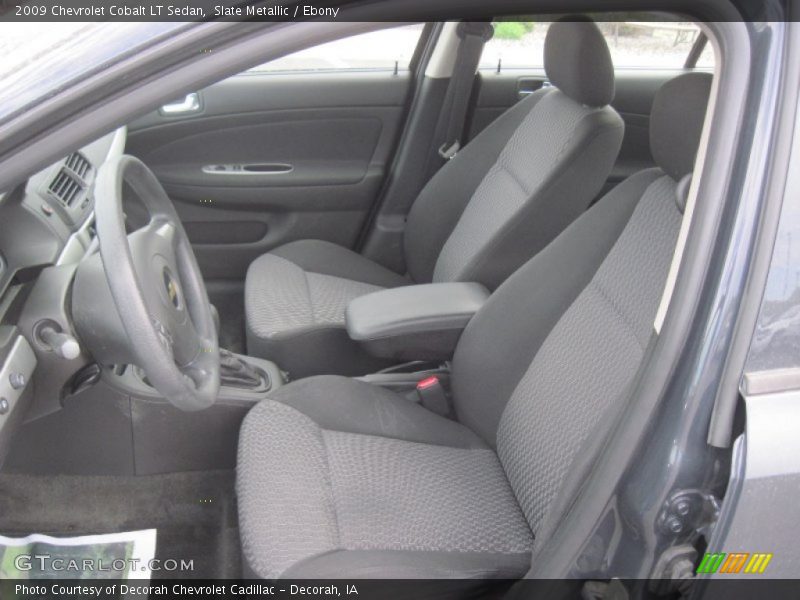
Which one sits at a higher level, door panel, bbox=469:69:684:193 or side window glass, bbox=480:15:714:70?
side window glass, bbox=480:15:714:70

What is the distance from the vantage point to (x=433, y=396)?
188 centimetres

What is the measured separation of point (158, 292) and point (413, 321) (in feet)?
2.14

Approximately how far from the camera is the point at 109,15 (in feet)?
3.19

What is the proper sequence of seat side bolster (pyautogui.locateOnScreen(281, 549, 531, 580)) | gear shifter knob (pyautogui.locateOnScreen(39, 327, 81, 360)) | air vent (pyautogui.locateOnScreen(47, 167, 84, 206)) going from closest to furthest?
seat side bolster (pyautogui.locateOnScreen(281, 549, 531, 580)), gear shifter knob (pyautogui.locateOnScreen(39, 327, 81, 360)), air vent (pyautogui.locateOnScreen(47, 167, 84, 206))

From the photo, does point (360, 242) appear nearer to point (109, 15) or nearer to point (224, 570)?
point (224, 570)

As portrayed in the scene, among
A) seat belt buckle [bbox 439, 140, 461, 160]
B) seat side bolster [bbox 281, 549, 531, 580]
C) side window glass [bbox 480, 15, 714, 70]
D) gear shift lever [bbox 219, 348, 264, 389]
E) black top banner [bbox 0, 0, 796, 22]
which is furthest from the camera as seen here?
seat belt buckle [bbox 439, 140, 461, 160]

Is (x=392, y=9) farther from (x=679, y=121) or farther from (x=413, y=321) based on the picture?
(x=413, y=321)

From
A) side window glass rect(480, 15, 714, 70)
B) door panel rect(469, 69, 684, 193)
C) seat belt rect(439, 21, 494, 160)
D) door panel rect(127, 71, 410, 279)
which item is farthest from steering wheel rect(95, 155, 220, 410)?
door panel rect(469, 69, 684, 193)

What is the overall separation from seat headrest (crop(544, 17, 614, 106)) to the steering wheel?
0.94m

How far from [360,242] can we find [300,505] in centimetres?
148

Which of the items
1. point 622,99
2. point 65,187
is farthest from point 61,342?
point 622,99

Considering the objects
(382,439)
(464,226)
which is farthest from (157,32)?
(464,226)

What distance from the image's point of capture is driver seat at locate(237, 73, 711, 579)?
1337 millimetres

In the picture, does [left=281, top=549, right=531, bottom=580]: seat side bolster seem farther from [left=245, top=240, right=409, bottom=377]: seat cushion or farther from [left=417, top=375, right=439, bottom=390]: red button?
[left=245, top=240, right=409, bottom=377]: seat cushion
